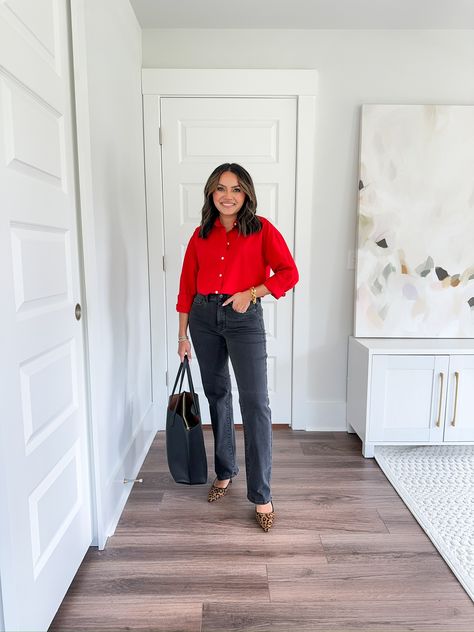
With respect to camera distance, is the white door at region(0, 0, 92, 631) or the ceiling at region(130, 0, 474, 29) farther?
the ceiling at region(130, 0, 474, 29)

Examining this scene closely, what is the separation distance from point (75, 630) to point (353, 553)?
996 mm

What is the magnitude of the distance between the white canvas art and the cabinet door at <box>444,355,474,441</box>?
34cm

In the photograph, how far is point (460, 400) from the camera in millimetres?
2215

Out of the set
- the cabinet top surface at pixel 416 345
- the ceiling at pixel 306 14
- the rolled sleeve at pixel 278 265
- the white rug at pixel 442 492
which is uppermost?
the ceiling at pixel 306 14

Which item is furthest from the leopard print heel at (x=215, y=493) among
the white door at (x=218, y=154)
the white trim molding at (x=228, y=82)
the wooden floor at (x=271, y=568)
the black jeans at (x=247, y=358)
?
the white trim molding at (x=228, y=82)

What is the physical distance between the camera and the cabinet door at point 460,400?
220 cm

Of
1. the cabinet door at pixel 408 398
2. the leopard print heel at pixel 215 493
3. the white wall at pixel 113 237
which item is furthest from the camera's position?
the cabinet door at pixel 408 398

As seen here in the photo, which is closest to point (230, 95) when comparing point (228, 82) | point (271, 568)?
point (228, 82)

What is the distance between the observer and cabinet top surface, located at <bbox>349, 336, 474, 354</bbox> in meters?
2.20

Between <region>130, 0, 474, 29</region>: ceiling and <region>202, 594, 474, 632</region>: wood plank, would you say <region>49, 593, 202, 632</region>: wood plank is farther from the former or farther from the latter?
<region>130, 0, 474, 29</region>: ceiling

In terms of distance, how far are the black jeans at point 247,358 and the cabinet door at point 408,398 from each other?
0.84 metres

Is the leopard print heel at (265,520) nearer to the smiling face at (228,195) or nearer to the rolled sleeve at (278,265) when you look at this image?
the rolled sleeve at (278,265)

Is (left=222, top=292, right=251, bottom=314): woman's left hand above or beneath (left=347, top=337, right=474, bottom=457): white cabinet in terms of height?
above

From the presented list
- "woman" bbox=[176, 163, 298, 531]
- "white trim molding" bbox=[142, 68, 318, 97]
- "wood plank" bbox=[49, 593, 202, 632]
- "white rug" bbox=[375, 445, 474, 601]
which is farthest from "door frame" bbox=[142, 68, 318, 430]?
"wood plank" bbox=[49, 593, 202, 632]
